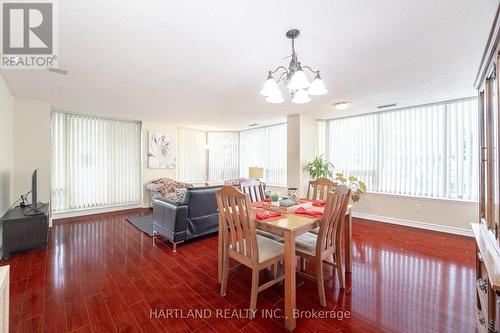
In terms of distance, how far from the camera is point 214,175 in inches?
293

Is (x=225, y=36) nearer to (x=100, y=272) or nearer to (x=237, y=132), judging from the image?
(x=100, y=272)

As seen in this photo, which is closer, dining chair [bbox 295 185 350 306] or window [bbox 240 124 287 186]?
dining chair [bbox 295 185 350 306]

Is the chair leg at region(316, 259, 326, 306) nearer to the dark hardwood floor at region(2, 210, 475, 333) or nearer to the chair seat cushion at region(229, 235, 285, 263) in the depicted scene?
the dark hardwood floor at region(2, 210, 475, 333)

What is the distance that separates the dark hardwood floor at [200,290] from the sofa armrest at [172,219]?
226 millimetres

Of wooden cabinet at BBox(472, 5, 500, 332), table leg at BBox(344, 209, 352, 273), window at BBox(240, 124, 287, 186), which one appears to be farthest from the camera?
window at BBox(240, 124, 287, 186)

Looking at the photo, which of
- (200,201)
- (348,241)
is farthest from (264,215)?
(200,201)

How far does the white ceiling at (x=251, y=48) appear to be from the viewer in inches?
61.6

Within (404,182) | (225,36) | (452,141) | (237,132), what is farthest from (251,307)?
(237,132)

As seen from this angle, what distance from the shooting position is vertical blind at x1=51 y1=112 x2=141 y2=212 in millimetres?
4637

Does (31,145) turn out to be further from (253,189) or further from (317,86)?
(317,86)

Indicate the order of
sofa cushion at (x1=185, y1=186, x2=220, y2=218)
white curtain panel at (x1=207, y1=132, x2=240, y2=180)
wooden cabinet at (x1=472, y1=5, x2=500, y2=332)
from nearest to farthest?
wooden cabinet at (x1=472, y1=5, x2=500, y2=332)
sofa cushion at (x1=185, y1=186, x2=220, y2=218)
white curtain panel at (x1=207, y1=132, x2=240, y2=180)

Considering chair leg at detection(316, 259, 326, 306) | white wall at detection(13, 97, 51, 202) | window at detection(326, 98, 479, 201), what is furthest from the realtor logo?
window at detection(326, 98, 479, 201)

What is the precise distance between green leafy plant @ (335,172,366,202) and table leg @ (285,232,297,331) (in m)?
3.11

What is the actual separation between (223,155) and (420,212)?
5.65 metres
